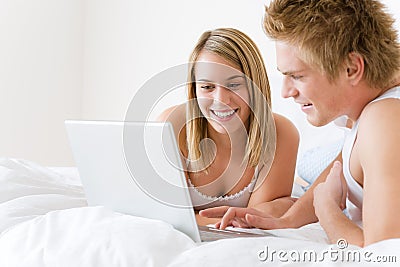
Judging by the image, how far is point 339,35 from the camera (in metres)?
1.23

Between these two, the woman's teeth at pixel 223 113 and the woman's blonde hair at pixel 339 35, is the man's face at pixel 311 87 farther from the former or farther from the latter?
the woman's teeth at pixel 223 113

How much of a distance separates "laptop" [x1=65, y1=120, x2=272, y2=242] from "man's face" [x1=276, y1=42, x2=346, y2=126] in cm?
29

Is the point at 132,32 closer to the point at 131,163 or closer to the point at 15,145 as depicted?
the point at 15,145

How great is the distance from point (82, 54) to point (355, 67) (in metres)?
2.84

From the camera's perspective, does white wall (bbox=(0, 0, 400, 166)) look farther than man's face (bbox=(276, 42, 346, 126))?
Yes

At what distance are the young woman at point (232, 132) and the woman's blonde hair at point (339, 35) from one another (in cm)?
45

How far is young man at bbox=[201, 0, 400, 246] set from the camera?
120 centimetres

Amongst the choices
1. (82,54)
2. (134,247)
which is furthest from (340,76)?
(82,54)

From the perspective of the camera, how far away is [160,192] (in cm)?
110

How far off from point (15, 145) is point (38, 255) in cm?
262

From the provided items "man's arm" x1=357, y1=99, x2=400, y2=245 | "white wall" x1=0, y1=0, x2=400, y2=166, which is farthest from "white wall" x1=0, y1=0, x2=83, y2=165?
"man's arm" x1=357, y1=99, x2=400, y2=245

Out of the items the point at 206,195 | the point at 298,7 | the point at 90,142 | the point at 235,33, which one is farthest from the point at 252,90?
the point at 90,142

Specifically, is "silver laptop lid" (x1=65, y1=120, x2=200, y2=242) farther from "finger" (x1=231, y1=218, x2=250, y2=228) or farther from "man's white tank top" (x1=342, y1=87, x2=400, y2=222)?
"man's white tank top" (x1=342, y1=87, x2=400, y2=222)

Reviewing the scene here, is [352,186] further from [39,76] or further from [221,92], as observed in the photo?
[39,76]
